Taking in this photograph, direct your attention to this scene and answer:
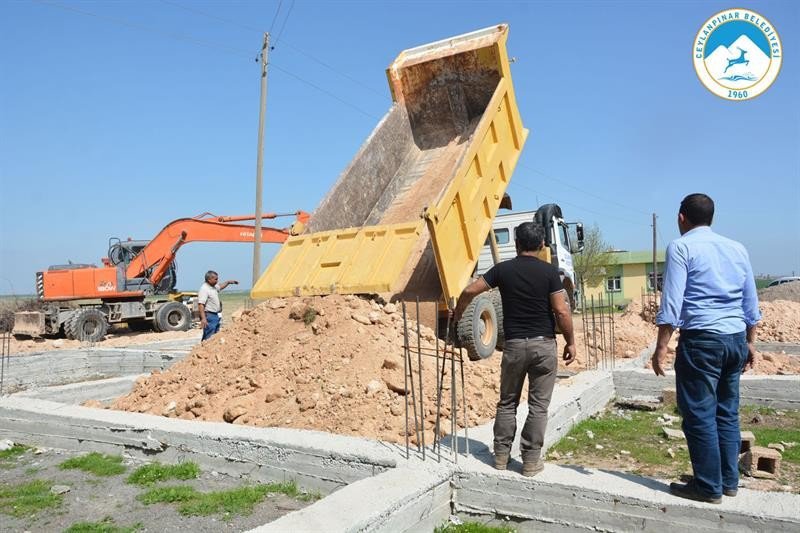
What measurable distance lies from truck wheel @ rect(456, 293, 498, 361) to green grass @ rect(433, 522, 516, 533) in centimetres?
386

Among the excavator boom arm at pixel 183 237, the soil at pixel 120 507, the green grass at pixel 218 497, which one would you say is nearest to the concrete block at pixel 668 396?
the green grass at pixel 218 497

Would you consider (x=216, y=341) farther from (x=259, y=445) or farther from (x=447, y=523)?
(x=447, y=523)

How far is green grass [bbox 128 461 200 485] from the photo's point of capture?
15.4 ft

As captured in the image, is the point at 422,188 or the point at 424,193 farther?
the point at 422,188

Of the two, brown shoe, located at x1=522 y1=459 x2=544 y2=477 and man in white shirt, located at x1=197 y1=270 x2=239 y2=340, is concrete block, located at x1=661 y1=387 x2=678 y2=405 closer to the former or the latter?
brown shoe, located at x1=522 y1=459 x2=544 y2=477

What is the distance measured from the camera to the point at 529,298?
3830 millimetres

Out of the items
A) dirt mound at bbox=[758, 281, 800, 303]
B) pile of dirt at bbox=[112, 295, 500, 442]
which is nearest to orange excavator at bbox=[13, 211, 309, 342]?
pile of dirt at bbox=[112, 295, 500, 442]

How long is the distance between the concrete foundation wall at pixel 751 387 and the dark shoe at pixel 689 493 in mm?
4173

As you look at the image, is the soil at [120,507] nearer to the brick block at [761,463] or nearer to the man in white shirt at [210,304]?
the brick block at [761,463]

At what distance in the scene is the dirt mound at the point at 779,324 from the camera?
13.5 metres

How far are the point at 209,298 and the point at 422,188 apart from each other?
381 centimetres

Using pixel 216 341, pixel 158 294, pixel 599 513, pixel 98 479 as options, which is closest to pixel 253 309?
pixel 216 341

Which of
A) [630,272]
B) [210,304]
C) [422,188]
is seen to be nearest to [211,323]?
[210,304]

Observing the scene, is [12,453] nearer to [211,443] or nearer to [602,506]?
[211,443]
